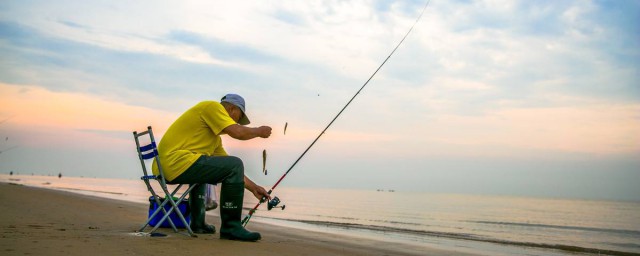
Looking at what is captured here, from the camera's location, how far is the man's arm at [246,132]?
14.0 feet

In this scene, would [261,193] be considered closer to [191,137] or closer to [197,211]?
[197,211]

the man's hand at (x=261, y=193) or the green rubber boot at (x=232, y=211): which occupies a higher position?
the man's hand at (x=261, y=193)

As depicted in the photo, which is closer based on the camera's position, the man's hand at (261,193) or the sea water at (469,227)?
the man's hand at (261,193)

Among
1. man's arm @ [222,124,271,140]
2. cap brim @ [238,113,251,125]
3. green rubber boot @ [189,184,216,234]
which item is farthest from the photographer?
green rubber boot @ [189,184,216,234]

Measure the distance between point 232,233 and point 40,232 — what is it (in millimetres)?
1703

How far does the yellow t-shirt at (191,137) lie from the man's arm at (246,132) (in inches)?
2.9

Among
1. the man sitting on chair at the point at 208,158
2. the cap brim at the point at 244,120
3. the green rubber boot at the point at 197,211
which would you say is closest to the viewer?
the man sitting on chair at the point at 208,158

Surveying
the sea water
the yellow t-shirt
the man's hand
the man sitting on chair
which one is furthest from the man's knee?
the sea water

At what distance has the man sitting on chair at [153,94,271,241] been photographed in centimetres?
443

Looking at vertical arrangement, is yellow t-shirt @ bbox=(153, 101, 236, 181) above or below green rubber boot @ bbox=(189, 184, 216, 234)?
above

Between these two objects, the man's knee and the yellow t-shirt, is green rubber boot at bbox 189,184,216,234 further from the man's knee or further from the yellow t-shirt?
the man's knee

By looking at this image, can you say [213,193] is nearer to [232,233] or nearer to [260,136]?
[232,233]

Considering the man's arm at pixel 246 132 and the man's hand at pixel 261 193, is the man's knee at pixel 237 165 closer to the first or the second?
the man's arm at pixel 246 132

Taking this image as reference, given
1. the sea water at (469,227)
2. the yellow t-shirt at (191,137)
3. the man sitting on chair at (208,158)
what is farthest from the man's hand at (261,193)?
the sea water at (469,227)
